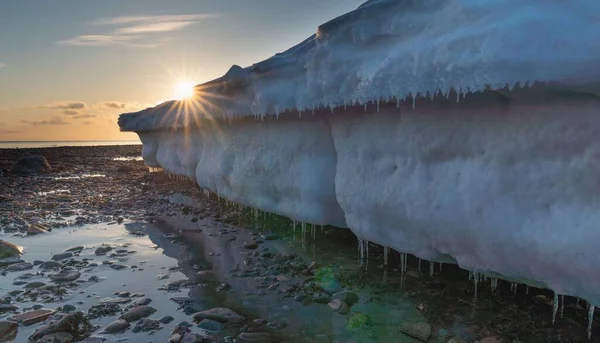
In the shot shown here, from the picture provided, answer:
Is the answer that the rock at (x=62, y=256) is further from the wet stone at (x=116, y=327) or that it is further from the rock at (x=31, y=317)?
the wet stone at (x=116, y=327)

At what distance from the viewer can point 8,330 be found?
10.8 ft

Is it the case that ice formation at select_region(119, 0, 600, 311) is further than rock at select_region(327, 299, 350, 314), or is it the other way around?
rock at select_region(327, 299, 350, 314)

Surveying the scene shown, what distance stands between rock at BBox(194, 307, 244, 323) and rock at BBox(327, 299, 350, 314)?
83 cm

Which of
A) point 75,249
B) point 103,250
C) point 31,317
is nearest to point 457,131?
point 31,317

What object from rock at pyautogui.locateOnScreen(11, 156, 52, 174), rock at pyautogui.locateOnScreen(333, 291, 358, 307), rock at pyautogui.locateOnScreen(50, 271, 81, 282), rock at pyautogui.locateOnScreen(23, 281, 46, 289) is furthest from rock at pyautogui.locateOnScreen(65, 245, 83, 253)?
rock at pyautogui.locateOnScreen(11, 156, 52, 174)

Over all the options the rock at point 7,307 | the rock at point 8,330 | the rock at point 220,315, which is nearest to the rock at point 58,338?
the rock at point 8,330

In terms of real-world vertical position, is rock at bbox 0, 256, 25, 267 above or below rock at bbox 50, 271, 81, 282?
above

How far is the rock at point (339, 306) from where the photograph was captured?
12.0ft

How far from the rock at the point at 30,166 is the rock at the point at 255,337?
17.5 metres

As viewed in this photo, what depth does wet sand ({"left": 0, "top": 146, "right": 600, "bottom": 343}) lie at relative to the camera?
327 centimetres

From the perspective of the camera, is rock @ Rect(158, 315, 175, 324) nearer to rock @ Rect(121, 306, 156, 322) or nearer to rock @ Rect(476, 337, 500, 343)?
rock @ Rect(121, 306, 156, 322)

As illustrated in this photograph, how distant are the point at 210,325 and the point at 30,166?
17882 mm

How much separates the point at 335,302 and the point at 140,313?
1.74 m

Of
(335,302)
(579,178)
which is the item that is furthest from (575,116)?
(335,302)
